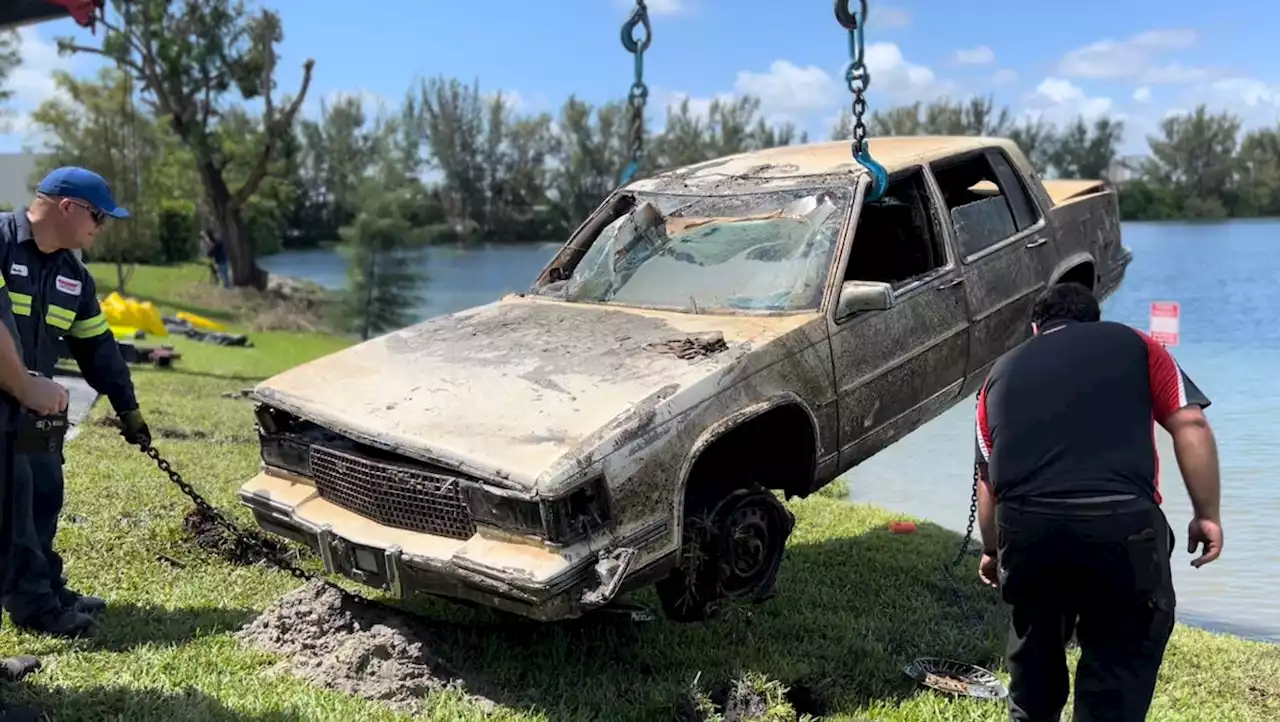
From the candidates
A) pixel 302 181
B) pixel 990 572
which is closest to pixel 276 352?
pixel 990 572

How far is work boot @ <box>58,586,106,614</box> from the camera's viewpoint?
440 centimetres

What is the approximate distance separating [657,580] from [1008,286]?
294 centimetres

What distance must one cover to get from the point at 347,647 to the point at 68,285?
1896 millimetres

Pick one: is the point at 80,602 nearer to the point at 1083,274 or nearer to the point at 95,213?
the point at 95,213

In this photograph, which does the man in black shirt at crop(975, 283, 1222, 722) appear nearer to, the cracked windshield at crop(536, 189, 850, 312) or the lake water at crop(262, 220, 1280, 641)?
the cracked windshield at crop(536, 189, 850, 312)

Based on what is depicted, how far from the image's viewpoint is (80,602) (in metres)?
4.45

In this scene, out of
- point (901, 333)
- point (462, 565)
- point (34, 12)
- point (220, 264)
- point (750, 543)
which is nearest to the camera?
point (462, 565)

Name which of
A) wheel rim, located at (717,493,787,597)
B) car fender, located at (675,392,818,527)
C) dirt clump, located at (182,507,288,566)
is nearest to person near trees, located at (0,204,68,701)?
dirt clump, located at (182,507,288,566)

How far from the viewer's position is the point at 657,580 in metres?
3.71

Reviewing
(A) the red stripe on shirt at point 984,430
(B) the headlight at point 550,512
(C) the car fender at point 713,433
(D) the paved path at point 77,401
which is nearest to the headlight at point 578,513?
(B) the headlight at point 550,512

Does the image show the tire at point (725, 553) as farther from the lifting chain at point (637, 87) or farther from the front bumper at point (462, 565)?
the lifting chain at point (637, 87)

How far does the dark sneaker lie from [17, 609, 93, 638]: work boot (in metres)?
0.35

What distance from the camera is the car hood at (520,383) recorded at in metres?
3.49

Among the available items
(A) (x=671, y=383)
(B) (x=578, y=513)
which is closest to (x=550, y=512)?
(B) (x=578, y=513)
